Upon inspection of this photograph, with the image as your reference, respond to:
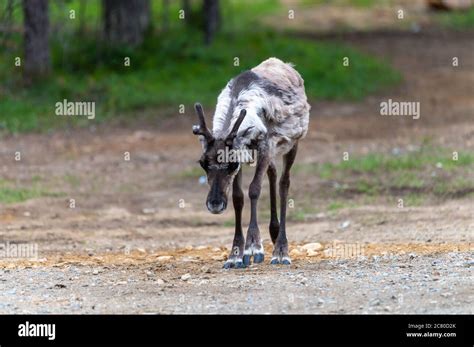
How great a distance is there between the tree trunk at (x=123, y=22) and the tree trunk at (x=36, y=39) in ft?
7.57

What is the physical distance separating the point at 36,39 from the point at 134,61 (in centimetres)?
252

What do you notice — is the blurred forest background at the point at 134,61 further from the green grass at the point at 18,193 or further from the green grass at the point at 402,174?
the green grass at the point at 402,174

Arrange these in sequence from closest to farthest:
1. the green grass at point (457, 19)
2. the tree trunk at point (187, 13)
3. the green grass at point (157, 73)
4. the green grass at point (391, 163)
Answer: the green grass at point (391, 163) → the green grass at point (157, 73) → the tree trunk at point (187, 13) → the green grass at point (457, 19)

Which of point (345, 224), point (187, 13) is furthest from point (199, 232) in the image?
point (187, 13)

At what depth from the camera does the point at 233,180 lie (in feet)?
34.1

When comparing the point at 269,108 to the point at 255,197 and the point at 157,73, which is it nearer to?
the point at 255,197

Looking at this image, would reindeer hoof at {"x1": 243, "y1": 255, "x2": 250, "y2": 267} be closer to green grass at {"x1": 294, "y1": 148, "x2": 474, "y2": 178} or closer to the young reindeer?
the young reindeer

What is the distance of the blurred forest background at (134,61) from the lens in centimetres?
2014

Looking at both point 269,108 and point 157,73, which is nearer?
point 269,108

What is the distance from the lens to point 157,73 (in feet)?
72.1

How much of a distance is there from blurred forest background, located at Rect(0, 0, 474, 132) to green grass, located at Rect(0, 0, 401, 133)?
0.07 ft

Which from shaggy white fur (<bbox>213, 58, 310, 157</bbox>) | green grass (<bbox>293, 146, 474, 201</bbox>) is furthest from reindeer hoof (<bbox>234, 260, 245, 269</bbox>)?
green grass (<bbox>293, 146, 474, 201</bbox>)

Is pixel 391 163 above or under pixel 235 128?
under

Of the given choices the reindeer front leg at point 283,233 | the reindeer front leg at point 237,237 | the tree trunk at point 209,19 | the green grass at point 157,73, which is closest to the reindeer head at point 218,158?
the reindeer front leg at point 237,237
